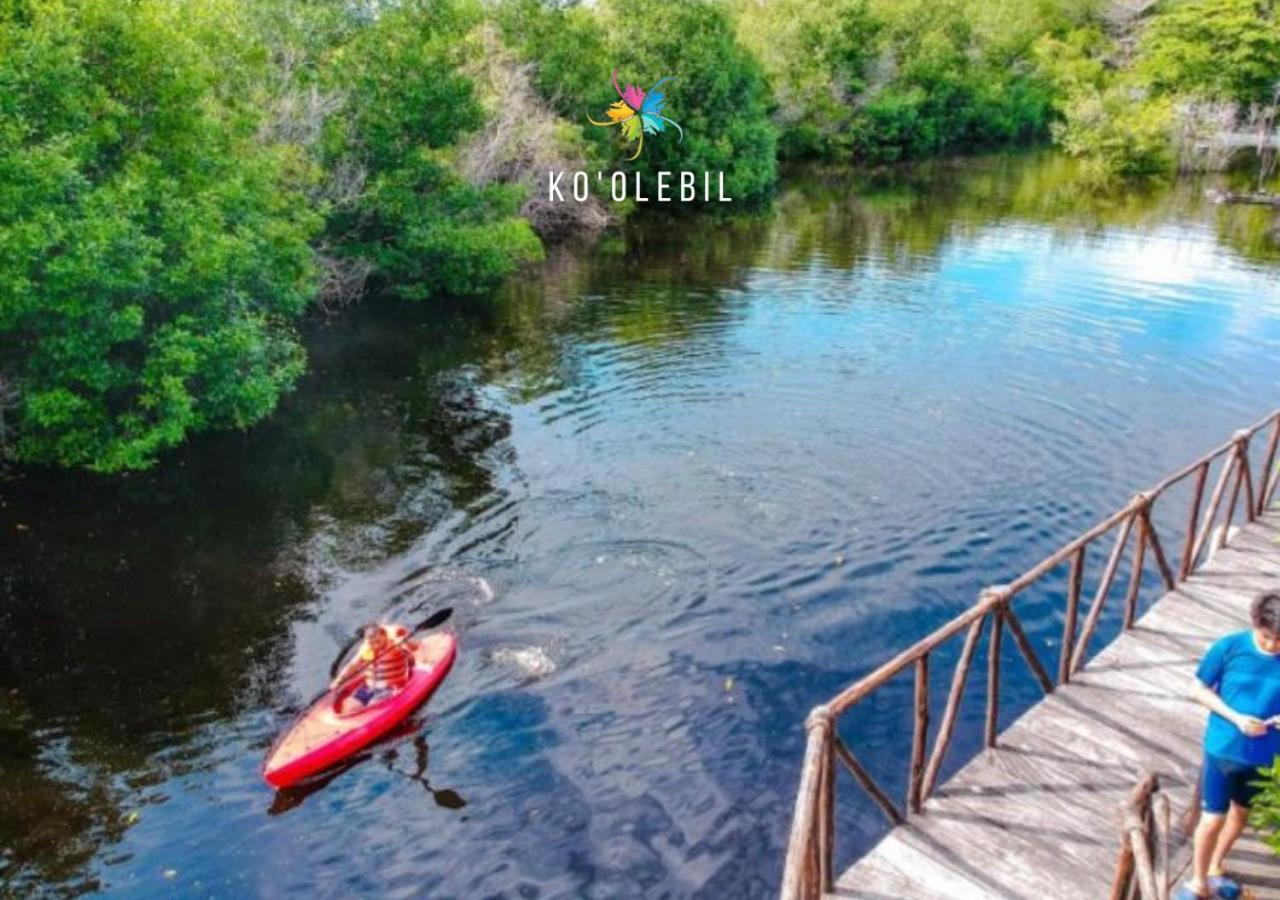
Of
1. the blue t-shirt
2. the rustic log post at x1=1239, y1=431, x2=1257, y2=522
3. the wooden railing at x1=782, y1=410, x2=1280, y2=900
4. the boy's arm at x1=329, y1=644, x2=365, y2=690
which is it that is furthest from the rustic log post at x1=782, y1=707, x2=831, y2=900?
the rustic log post at x1=1239, y1=431, x2=1257, y2=522

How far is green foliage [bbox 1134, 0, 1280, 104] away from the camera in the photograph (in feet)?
205

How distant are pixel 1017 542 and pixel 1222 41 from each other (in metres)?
65.0

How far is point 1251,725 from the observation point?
620cm

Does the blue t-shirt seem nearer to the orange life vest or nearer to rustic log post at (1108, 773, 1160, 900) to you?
rustic log post at (1108, 773, 1160, 900)

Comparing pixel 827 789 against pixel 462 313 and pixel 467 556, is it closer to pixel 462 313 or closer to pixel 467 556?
pixel 467 556

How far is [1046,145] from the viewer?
3354 inches

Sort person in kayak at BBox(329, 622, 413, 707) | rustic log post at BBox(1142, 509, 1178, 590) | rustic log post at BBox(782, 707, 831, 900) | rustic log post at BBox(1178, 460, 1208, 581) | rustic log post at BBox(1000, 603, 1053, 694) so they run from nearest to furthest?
rustic log post at BBox(782, 707, 831, 900), rustic log post at BBox(1000, 603, 1053, 694), rustic log post at BBox(1142, 509, 1178, 590), rustic log post at BBox(1178, 460, 1208, 581), person in kayak at BBox(329, 622, 413, 707)

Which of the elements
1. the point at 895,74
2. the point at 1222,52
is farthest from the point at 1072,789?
the point at 895,74

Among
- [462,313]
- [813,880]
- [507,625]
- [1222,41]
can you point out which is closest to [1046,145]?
[1222,41]

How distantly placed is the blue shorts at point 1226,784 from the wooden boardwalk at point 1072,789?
0.90m

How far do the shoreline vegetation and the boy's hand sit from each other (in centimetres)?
1742

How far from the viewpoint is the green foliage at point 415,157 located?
92.0 feet

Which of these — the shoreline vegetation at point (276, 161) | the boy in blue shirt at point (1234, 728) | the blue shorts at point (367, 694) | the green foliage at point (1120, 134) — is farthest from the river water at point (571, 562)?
the green foliage at point (1120, 134)

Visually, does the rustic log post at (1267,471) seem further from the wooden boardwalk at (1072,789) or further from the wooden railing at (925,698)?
the wooden boardwalk at (1072,789)
